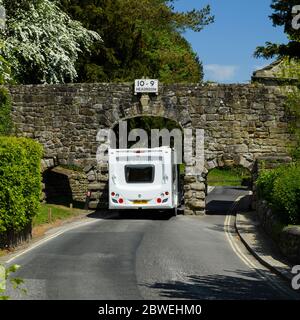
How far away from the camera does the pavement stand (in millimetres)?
13145

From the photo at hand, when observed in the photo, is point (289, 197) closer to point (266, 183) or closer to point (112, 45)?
point (266, 183)

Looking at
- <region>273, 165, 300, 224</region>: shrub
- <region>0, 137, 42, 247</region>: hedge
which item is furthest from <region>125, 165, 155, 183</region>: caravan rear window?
<region>273, 165, 300, 224</region>: shrub

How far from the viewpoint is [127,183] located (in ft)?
80.5

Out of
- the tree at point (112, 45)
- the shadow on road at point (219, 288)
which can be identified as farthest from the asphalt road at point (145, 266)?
the tree at point (112, 45)

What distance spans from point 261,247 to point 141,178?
8743 mm

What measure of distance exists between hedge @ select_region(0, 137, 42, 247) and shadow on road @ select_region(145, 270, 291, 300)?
601 centimetres

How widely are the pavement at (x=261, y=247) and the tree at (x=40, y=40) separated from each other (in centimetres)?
1347

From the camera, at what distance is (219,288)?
36.3 ft

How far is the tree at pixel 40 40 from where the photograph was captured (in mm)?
30031

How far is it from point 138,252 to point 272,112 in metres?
13.8

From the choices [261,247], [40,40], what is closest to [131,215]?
[40,40]

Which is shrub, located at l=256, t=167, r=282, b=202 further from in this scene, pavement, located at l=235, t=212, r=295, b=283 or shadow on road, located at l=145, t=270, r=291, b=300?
shadow on road, located at l=145, t=270, r=291, b=300

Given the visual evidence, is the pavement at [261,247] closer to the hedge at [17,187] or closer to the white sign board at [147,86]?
the hedge at [17,187]

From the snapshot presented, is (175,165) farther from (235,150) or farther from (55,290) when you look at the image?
(55,290)
